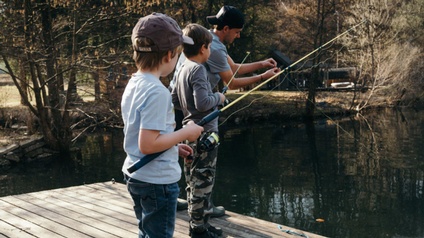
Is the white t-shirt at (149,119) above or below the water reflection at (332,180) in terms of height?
above

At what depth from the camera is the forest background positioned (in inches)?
451

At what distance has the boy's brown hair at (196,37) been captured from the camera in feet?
10.0

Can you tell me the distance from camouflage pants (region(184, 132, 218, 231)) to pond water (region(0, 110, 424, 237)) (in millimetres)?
3615

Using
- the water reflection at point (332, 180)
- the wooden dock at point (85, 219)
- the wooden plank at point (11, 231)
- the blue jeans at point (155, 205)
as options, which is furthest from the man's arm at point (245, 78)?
the water reflection at point (332, 180)

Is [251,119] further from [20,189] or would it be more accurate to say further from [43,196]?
[43,196]

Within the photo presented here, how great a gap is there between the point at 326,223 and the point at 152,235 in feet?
16.9

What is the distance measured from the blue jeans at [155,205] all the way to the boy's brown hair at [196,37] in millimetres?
1134

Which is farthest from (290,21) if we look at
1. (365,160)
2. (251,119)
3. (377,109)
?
(365,160)

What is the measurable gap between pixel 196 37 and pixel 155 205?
49.3 inches

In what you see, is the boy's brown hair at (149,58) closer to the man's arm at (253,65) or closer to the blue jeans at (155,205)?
the blue jeans at (155,205)

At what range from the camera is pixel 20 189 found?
9.25 m

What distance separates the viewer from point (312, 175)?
974 centimetres

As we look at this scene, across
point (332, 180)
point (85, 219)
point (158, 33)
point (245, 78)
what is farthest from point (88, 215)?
point (332, 180)

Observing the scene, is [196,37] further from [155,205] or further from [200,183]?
[155,205]
